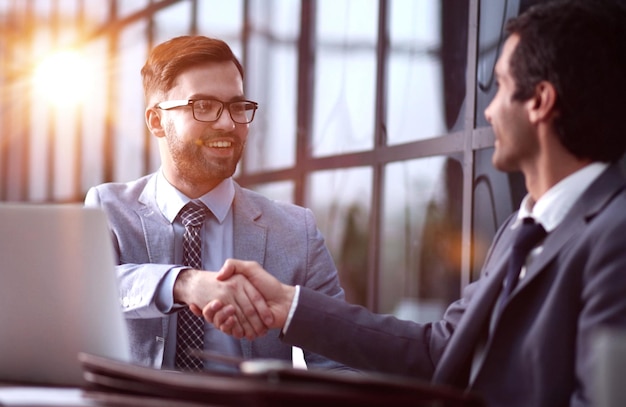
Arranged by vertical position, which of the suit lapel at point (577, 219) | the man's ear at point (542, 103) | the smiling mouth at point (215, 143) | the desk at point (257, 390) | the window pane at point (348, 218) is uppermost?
the man's ear at point (542, 103)

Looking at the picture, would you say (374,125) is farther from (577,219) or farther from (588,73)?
(577,219)

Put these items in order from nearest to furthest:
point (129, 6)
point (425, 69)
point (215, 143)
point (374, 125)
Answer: point (215, 143) → point (425, 69) → point (374, 125) → point (129, 6)

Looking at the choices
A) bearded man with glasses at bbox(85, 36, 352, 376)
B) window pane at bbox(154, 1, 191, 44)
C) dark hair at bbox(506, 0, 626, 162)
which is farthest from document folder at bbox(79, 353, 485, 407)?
window pane at bbox(154, 1, 191, 44)

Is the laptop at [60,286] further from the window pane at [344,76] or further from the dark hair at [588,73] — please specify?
the window pane at [344,76]

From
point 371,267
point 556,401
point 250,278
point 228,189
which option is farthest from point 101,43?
point 556,401

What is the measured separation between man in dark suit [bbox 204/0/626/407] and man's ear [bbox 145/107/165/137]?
1055 mm

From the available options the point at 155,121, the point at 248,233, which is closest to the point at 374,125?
the point at 155,121

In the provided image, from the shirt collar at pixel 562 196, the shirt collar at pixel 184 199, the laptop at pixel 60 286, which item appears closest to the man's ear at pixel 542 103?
the shirt collar at pixel 562 196

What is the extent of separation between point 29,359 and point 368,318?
700mm

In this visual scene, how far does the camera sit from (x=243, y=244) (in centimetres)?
271

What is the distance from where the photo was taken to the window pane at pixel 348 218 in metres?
5.09

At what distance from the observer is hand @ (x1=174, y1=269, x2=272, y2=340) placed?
81.7 inches

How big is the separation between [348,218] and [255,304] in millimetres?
3285

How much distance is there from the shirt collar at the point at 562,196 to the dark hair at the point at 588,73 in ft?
0.11
